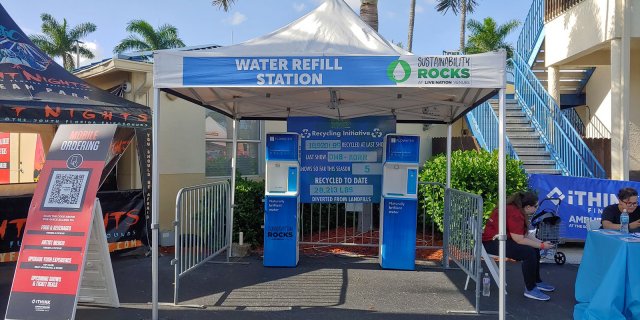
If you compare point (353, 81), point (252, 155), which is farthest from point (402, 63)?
point (252, 155)

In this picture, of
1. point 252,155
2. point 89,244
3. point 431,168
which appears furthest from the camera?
point 252,155

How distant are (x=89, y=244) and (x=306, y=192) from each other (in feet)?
10.8

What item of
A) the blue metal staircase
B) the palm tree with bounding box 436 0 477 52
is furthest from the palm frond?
the blue metal staircase

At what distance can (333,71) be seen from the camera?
4.62 m

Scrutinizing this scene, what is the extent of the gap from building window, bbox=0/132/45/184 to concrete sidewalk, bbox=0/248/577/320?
A: 3.45 metres

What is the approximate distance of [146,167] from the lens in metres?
7.54

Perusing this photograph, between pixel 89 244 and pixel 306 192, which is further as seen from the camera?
pixel 306 192

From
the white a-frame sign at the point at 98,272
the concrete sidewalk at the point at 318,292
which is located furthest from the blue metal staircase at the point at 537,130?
the white a-frame sign at the point at 98,272

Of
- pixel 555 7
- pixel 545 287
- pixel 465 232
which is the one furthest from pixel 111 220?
pixel 555 7

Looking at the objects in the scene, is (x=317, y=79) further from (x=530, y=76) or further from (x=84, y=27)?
(x=84, y=27)

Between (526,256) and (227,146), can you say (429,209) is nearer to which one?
(526,256)

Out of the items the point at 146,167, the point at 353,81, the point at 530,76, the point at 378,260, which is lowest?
the point at 378,260

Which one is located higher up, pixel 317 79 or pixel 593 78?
pixel 593 78

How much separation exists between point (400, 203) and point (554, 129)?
5.12 meters
